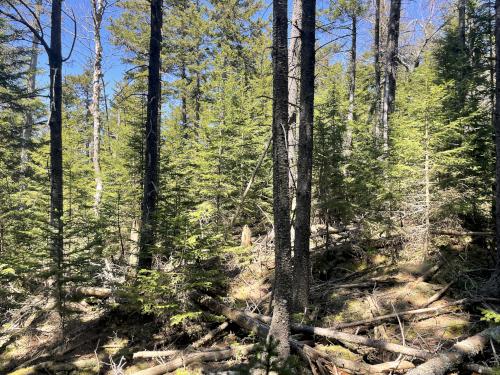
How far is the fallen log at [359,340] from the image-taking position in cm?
513

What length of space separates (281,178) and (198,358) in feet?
11.7

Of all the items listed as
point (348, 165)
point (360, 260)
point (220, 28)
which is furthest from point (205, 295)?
point (220, 28)

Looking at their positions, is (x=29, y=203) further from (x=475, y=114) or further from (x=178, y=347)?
(x=475, y=114)

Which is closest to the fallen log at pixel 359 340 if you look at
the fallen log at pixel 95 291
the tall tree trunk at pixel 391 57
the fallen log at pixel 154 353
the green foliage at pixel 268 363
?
the fallen log at pixel 154 353

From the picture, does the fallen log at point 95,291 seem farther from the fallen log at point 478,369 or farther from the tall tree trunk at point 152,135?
the fallen log at point 478,369

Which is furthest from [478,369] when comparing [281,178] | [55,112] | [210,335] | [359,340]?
[55,112]

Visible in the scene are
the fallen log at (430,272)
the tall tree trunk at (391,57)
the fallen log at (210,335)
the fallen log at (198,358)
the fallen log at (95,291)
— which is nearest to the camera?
the fallen log at (198,358)

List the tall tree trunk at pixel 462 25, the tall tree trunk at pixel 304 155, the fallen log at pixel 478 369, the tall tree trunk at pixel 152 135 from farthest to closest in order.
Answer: the tall tree trunk at pixel 462 25, the tall tree trunk at pixel 152 135, the tall tree trunk at pixel 304 155, the fallen log at pixel 478 369

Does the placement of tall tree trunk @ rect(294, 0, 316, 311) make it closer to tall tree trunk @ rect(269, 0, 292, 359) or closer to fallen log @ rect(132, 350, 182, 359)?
tall tree trunk @ rect(269, 0, 292, 359)

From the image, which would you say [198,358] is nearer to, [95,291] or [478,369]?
[95,291]

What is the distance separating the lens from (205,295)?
321 inches

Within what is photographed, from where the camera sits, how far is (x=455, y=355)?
476 centimetres

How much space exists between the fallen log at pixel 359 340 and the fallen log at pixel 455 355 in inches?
10.8

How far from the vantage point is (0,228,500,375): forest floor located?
6066 mm
